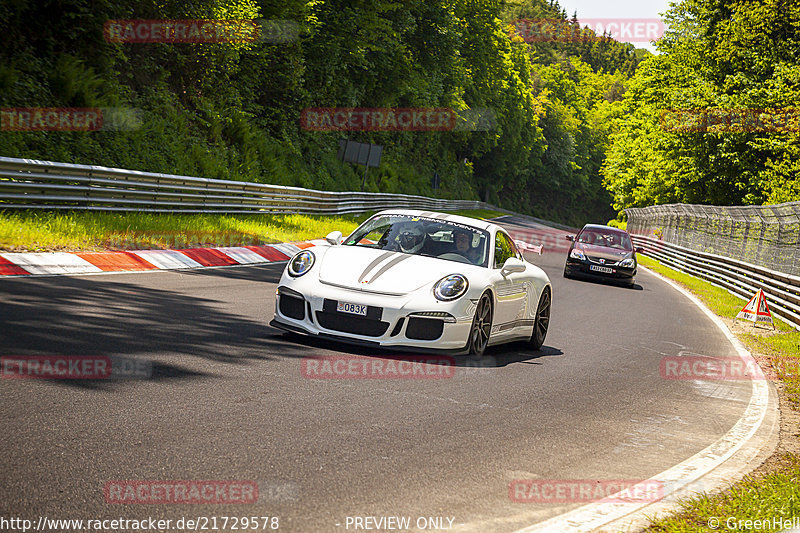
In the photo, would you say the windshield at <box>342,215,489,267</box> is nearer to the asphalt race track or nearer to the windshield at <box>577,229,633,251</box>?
the asphalt race track

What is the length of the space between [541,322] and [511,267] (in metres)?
1.57

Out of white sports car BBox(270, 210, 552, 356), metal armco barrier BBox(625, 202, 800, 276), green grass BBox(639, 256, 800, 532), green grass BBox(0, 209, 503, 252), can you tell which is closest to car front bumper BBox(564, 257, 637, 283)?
metal armco barrier BBox(625, 202, 800, 276)

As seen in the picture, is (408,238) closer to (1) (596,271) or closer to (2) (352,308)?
(2) (352,308)

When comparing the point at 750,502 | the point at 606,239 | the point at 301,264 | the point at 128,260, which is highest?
the point at 301,264

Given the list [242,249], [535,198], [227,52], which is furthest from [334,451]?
[535,198]

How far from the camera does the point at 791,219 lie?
61.6ft

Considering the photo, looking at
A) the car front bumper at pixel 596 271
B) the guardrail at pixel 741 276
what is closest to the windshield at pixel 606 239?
the car front bumper at pixel 596 271

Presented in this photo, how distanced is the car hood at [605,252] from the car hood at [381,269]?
14658 millimetres

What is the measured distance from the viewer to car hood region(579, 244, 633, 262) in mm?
22469

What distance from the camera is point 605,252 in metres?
22.6

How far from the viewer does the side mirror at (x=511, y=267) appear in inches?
346

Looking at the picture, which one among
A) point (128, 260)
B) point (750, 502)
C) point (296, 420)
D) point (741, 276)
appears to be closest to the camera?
point (750, 502)

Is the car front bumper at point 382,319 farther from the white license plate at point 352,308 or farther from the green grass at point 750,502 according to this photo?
the green grass at point 750,502

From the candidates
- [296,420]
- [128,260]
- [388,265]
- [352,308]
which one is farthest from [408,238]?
[128,260]
